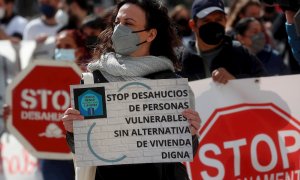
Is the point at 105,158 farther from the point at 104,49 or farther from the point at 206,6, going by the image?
the point at 206,6

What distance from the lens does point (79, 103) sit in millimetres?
4324

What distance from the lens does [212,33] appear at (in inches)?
237

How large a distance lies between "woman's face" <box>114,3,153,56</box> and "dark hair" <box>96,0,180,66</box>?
34 millimetres

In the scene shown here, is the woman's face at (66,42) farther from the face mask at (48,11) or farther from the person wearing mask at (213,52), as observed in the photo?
the face mask at (48,11)

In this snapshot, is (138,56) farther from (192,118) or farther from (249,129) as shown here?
(249,129)

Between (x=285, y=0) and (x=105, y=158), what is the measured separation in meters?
1.69

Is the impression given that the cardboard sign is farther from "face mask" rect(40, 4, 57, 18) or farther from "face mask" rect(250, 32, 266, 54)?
"face mask" rect(40, 4, 57, 18)

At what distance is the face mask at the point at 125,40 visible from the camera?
451 cm

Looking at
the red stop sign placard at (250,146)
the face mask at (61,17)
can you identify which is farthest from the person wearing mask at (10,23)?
the red stop sign placard at (250,146)

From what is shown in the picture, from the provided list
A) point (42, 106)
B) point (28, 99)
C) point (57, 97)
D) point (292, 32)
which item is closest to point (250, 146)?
point (292, 32)

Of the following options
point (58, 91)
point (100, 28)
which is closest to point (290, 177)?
point (58, 91)

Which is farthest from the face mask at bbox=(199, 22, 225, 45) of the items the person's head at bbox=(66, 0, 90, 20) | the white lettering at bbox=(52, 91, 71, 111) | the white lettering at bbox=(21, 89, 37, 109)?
the person's head at bbox=(66, 0, 90, 20)

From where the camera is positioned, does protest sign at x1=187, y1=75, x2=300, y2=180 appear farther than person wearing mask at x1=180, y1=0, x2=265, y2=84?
No

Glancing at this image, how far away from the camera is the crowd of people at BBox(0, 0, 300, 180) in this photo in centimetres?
446
